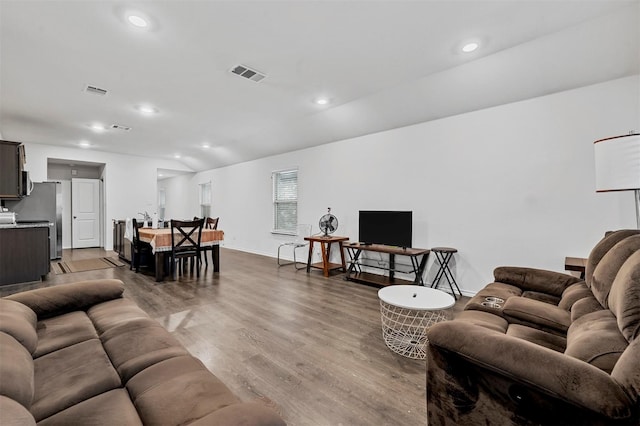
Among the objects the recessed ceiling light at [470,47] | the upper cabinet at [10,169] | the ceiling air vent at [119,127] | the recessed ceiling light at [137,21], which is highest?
the ceiling air vent at [119,127]

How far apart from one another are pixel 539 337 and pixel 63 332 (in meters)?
2.56

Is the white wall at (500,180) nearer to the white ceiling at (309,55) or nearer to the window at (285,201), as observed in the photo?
the white ceiling at (309,55)

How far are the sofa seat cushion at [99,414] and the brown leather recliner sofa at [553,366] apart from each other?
1.18 m

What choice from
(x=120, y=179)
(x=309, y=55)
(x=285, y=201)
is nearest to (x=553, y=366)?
(x=309, y=55)

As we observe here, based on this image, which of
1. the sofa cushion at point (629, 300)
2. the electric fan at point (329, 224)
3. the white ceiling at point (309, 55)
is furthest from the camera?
the electric fan at point (329, 224)

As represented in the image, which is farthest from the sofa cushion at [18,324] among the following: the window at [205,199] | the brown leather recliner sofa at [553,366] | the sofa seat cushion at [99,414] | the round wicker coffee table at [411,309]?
the window at [205,199]

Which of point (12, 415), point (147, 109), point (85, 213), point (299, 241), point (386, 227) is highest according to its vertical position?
point (147, 109)

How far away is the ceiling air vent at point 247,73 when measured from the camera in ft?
10.5

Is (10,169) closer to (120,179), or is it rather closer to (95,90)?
(95,90)

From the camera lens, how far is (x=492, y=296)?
2.22 m

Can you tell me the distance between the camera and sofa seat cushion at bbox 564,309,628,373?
3.45 ft

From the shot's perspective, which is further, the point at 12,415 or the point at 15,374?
the point at 15,374

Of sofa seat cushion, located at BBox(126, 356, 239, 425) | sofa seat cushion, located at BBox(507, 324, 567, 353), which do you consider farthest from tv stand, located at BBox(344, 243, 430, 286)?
sofa seat cushion, located at BBox(126, 356, 239, 425)

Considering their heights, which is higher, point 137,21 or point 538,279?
point 137,21
